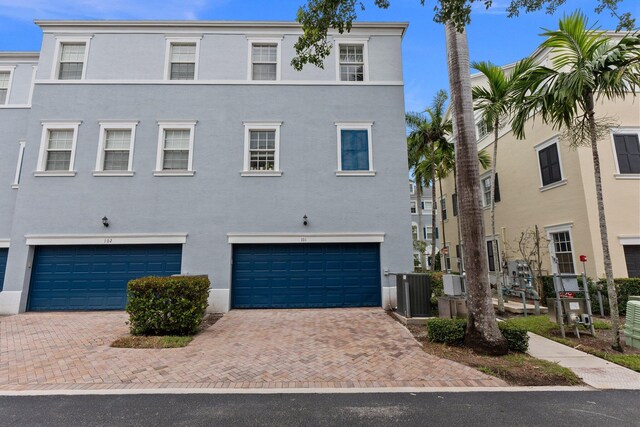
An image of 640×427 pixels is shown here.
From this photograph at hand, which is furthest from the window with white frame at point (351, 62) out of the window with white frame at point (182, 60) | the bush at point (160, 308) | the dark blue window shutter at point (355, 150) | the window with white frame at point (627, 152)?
the window with white frame at point (627, 152)

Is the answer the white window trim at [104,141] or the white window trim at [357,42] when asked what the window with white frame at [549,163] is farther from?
the white window trim at [104,141]

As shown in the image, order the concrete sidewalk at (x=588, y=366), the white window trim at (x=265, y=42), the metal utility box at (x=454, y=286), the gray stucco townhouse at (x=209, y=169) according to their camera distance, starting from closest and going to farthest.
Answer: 1. the concrete sidewalk at (x=588, y=366)
2. the metal utility box at (x=454, y=286)
3. the gray stucco townhouse at (x=209, y=169)
4. the white window trim at (x=265, y=42)

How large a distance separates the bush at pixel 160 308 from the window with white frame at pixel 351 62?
31.0 ft

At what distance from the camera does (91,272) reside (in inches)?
406

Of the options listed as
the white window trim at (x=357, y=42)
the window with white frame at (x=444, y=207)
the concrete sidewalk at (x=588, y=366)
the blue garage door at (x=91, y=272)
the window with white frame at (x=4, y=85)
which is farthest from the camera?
the window with white frame at (x=444, y=207)

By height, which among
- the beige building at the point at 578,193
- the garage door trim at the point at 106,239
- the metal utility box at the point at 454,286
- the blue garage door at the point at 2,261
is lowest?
the metal utility box at the point at 454,286

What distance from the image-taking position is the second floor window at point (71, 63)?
1143 centimetres

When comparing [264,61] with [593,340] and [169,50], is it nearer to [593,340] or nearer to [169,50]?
[169,50]

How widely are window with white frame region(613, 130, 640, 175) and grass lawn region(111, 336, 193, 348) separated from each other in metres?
15.2

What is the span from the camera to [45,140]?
10.9m

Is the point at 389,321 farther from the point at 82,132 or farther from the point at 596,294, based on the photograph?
the point at 82,132

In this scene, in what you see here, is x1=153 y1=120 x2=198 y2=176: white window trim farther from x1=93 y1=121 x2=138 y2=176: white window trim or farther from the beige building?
the beige building

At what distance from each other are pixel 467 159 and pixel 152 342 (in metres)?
7.82

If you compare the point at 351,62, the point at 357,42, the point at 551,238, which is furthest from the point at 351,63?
the point at 551,238
